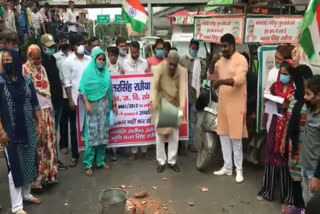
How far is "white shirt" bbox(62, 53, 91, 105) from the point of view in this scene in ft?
19.9

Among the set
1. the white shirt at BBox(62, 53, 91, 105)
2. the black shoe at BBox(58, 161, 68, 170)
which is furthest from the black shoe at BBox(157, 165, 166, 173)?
the white shirt at BBox(62, 53, 91, 105)

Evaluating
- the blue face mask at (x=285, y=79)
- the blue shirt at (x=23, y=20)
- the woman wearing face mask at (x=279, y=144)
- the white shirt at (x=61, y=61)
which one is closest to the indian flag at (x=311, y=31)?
the woman wearing face mask at (x=279, y=144)

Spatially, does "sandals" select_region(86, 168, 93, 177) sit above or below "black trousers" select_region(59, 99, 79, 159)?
below

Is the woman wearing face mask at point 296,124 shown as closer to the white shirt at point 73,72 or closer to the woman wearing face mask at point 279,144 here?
the woman wearing face mask at point 279,144

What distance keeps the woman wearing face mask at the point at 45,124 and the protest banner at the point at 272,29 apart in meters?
2.88

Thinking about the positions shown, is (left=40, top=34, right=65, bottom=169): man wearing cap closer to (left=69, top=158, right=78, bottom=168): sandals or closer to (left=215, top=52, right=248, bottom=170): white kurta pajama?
(left=69, top=158, right=78, bottom=168): sandals

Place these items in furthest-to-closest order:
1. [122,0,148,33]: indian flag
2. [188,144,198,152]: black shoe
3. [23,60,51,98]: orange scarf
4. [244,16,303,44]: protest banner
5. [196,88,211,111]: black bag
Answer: [122,0,148,33]: indian flag
[188,144,198,152]: black shoe
[196,88,211,111]: black bag
[244,16,303,44]: protest banner
[23,60,51,98]: orange scarf

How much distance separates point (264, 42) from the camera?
5734 millimetres

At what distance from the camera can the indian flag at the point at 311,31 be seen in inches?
143

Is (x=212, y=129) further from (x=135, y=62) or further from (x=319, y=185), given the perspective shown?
(x=319, y=185)

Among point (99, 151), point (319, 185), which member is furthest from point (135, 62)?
point (319, 185)

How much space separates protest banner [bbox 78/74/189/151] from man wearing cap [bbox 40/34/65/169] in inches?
36.6

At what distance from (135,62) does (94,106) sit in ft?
4.04

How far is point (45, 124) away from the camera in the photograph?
511 cm
